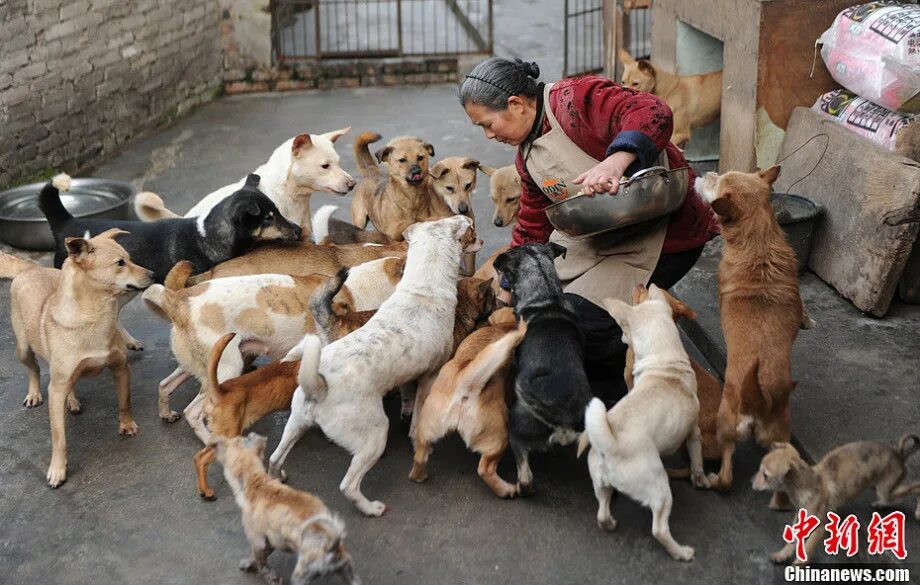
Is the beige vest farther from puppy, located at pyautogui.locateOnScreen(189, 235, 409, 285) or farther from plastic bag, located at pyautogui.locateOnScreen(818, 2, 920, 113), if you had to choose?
plastic bag, located at pyautogui.locateOnScreen(818, 2, 920, 113)

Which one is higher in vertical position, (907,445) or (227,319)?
(227,319)

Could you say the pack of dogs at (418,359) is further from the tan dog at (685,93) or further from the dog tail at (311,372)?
the tan dog at (685,93)

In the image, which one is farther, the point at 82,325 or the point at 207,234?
the point at 207,234

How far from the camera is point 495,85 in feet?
15.0

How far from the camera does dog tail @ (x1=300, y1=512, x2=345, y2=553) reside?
3402 millimetres

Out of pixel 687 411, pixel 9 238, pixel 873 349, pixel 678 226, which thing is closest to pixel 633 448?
pixel 687 411

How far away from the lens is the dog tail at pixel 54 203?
5.57m

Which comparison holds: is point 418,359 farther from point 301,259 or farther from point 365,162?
point 365,162

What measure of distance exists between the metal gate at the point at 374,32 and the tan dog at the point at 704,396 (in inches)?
305

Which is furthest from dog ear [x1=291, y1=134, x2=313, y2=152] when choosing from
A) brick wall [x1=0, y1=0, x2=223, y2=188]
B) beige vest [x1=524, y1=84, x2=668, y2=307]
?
brick wall [x1=0, y1=0, x2=223, y2=188]

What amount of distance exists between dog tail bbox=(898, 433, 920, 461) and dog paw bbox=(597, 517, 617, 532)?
3.75 ft

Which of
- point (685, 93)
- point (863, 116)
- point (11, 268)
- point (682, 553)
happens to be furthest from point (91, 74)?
point (682, 553)

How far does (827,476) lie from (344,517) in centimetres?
195

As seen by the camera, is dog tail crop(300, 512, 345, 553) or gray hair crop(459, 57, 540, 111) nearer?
dog tail crop(300, 512, 345, 553)
